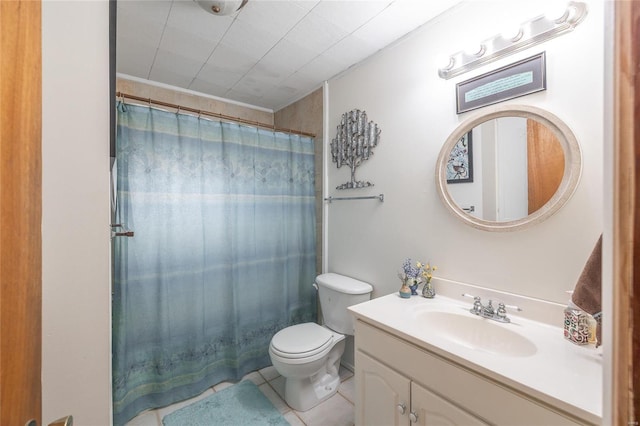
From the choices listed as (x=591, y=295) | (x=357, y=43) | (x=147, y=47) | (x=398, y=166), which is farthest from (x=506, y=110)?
(x=147, y=47)

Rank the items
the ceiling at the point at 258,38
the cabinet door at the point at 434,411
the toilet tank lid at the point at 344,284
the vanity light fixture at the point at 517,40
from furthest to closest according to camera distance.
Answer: the toilet tank lid at the point at 344,284 → the ceiling at the point at 258,38 → the vanity light fixture at the point at 517,40 → the cabinet door at the point at 434,411

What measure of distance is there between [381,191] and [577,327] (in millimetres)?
1150

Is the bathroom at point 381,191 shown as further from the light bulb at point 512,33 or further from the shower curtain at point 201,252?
the shower curtain at point 201,252

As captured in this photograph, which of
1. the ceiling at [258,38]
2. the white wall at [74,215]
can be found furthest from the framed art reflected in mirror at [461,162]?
the white wall at [74,215]

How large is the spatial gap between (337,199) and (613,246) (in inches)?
72.8

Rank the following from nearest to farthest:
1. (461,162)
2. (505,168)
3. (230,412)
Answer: (505,168), (461,162), (230,412)

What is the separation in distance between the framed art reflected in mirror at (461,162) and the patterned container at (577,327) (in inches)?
27.3

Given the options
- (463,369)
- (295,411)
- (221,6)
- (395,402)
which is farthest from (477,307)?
(221,6)

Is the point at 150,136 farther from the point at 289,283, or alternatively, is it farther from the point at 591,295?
the point at 591,295

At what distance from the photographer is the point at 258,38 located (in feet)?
5.42

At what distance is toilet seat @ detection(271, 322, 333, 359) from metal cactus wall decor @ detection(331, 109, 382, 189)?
1.09 meters

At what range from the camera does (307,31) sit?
159 cm

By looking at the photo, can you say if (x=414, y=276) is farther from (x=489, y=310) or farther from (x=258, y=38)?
(x=258, y=38)

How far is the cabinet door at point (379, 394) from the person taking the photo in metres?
1.10
